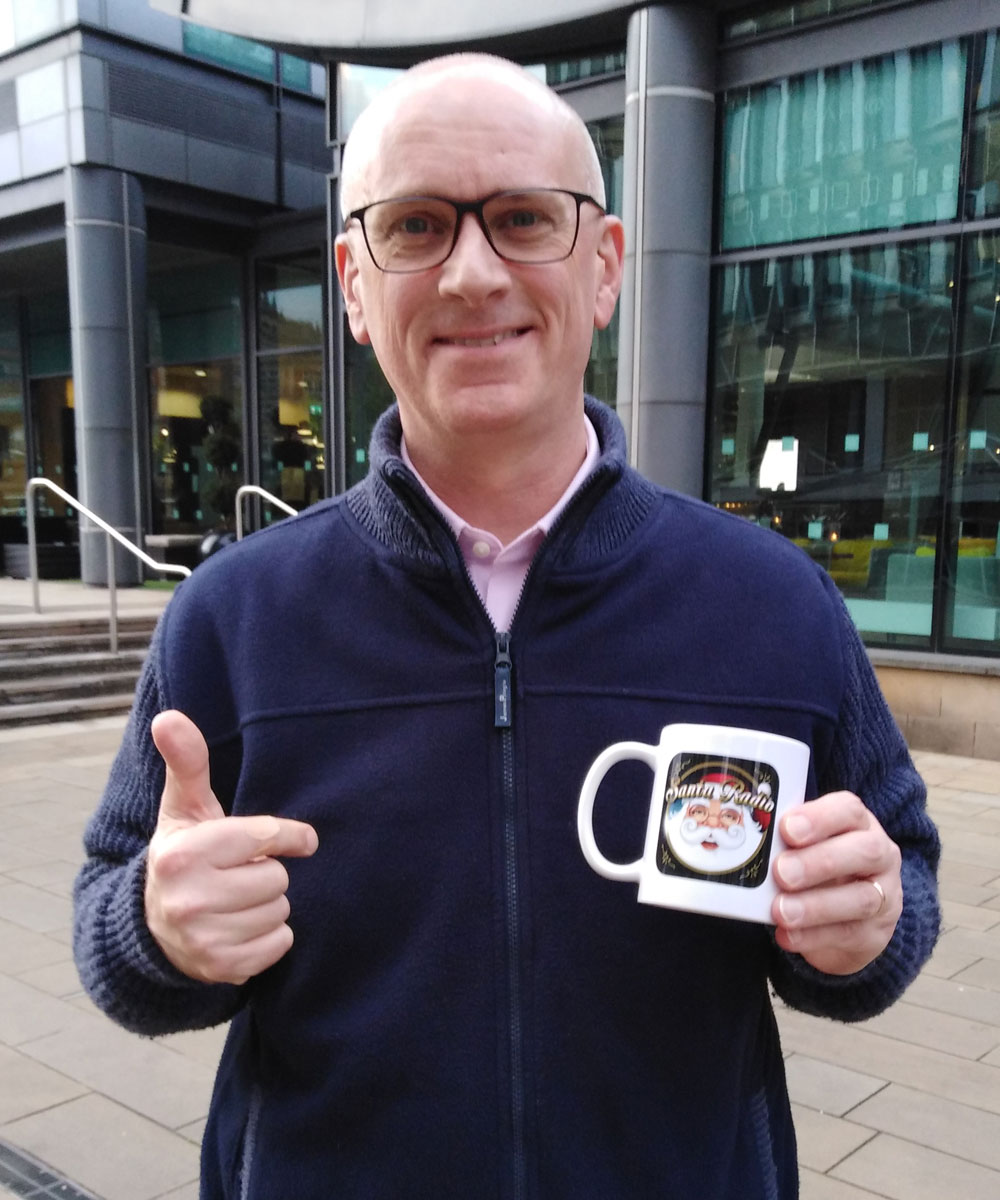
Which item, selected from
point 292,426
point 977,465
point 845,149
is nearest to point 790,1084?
point 977,465

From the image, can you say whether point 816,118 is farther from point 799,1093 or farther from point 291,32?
point 799,1093

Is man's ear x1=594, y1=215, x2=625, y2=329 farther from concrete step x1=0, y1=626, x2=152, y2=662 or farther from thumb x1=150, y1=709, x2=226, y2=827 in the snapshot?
concrete step x1=0, y1=626, x2=152, y2=662

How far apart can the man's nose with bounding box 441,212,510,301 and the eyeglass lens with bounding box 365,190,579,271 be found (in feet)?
0.04

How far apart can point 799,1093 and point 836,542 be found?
222 inches

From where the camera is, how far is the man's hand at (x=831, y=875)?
3.75 feet

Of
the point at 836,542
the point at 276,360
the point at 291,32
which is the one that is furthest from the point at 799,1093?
the point at 276,360

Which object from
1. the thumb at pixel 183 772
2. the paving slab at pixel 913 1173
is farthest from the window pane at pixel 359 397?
the thumb at pixel 183 772

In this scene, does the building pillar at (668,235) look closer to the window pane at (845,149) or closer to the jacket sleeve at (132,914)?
the window pane at (845,149)

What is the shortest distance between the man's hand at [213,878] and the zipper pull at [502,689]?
27cm

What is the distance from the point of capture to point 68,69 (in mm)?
12648

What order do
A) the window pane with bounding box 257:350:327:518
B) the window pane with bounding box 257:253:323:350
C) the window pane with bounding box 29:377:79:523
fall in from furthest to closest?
1. the window pane with bounding box 29:377:79:523
2. the window pane with bounding box 257:350:327:518
3. the window pane with bounding box 257:253:323:350

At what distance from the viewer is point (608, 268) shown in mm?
1624

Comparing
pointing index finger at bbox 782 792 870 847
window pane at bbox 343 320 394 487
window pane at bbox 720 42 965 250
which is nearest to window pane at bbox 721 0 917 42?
window pane at bbox 720 42 965 250

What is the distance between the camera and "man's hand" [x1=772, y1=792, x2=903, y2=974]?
45.0 inches
